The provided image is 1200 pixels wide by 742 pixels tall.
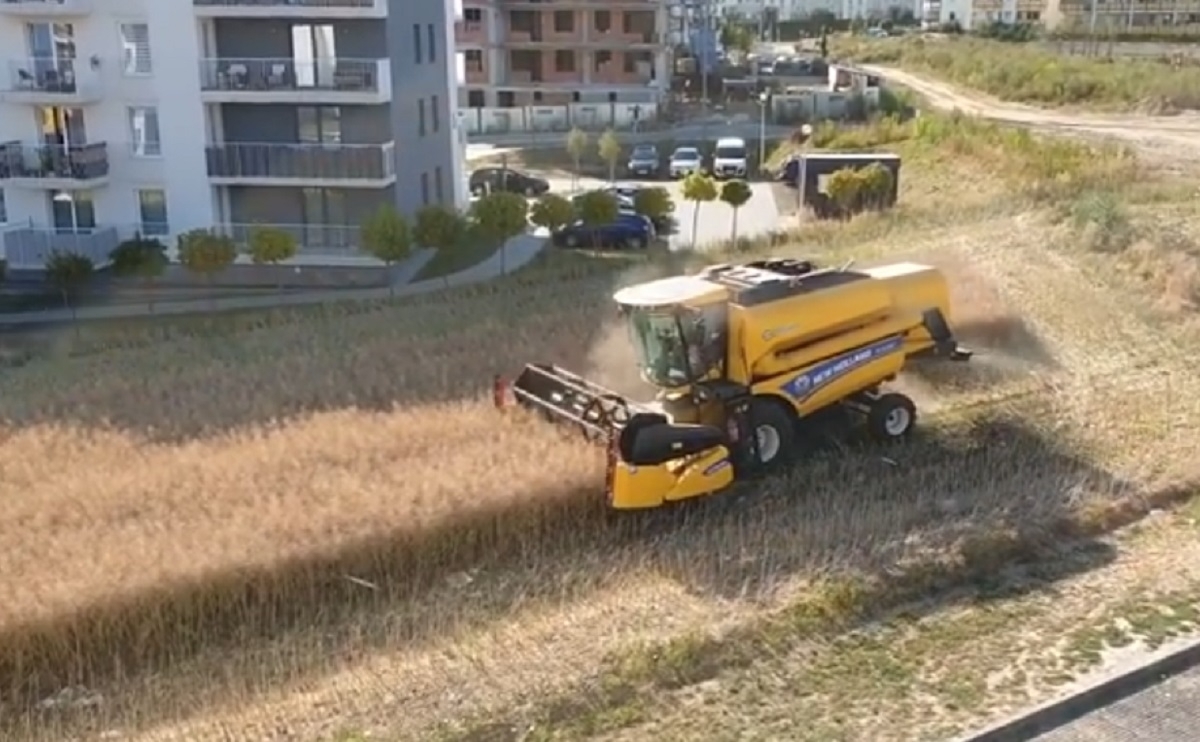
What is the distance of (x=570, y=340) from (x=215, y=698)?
10.00m

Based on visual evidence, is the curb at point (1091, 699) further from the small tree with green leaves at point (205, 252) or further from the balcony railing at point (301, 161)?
the balcony railing at point (301, 161)

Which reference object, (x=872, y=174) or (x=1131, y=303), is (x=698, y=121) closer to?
(x=872, y=174)

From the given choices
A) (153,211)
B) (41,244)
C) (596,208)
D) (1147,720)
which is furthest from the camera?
(596,208)

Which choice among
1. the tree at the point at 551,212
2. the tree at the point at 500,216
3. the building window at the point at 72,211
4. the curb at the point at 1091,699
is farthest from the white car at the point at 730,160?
the curb at the point at 1091,699

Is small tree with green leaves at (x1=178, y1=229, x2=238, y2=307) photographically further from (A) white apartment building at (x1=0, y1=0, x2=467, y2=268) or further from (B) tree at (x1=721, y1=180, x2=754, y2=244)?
(B) tree at (x1=721, y1=180, x2=754, y2=244)

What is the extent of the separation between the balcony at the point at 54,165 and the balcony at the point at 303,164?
2.69 meters

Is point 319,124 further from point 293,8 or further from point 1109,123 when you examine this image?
point 1109,123

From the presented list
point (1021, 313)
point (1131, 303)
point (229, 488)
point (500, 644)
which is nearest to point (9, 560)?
point (229, 488)

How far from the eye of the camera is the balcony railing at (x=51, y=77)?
28781mm

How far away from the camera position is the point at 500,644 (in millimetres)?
9320

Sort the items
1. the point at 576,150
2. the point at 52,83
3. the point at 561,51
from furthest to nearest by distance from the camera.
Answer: the point at 561,51 → the point at 576,150 → the point at 52,83

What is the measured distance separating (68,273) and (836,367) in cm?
1893

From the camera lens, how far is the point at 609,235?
3177cm

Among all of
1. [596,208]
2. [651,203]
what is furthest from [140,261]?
[651,203]
